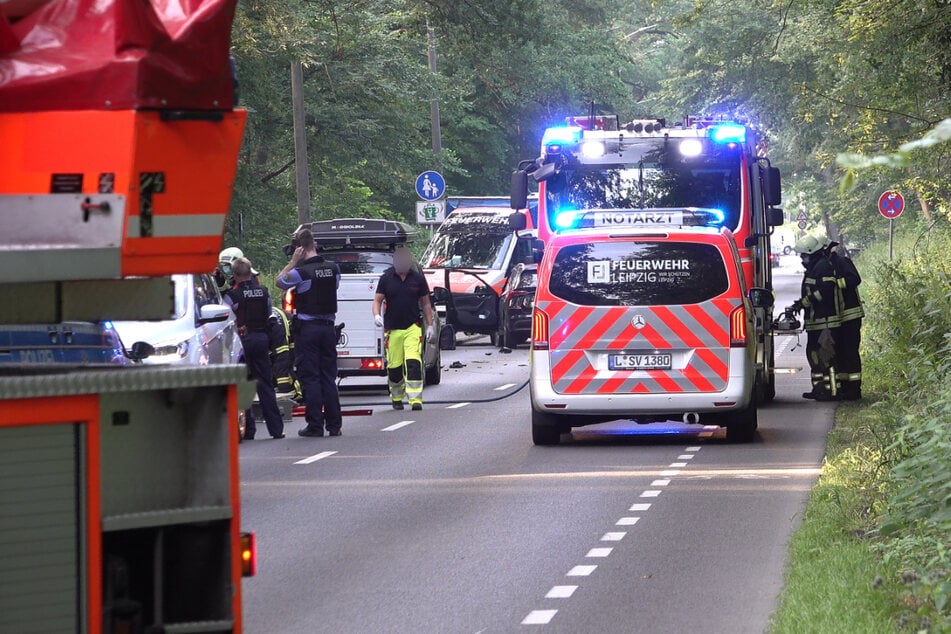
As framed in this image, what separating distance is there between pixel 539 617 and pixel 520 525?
2.96 metres

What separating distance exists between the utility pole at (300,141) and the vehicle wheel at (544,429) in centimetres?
1247

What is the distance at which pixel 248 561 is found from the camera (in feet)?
19.1

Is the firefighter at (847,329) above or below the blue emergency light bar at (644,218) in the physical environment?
below

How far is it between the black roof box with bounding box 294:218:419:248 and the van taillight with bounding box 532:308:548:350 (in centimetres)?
719

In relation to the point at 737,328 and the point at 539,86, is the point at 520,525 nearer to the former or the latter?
the point at 737,328

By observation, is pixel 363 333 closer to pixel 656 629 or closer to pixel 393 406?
pixel 393 406

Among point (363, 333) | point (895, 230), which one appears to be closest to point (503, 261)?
point (363, 333)

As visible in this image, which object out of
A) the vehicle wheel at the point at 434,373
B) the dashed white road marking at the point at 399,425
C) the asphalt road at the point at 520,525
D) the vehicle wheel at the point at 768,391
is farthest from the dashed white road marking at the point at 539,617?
the vehicle wheel at the point at 434,373

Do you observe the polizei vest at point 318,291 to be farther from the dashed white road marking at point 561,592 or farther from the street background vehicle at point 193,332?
the dashed white road marking at point 561,592

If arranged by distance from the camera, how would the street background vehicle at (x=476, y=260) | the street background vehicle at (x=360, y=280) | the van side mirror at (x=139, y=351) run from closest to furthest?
the van side mirror at (x=139, y=351) → the street background vehicle at (x=360, y=280) → the street background vehicle at (x=476, y=260)

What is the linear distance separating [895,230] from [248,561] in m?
54.8

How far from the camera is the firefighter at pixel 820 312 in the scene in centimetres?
1964

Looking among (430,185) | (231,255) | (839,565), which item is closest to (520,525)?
(839,565)

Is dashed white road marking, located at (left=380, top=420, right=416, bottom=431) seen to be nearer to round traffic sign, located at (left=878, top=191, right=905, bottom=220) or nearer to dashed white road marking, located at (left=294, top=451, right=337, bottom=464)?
dashed white road marking, located at (left=294, top=451, right=337, bottom=464)
